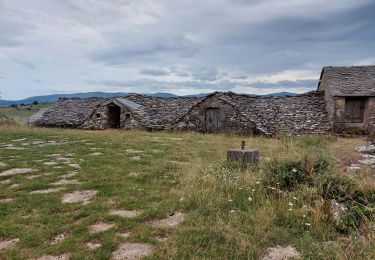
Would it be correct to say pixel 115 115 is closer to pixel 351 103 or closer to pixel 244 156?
pixel 351 103

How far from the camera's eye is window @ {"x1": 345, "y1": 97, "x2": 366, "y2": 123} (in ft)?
73.2

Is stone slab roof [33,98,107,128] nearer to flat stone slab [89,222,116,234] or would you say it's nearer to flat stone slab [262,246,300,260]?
flat stone slab [89,222,116,234]

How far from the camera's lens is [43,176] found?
26.1 feet

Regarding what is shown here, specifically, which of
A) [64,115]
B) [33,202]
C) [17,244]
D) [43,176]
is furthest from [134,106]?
[17,244]

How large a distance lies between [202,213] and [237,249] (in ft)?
4.27

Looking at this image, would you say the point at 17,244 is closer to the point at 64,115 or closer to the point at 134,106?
the point at 134,106

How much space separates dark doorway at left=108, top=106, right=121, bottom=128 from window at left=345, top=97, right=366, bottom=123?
60.6 feet

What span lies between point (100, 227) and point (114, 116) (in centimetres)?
2508

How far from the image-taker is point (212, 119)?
23875mm

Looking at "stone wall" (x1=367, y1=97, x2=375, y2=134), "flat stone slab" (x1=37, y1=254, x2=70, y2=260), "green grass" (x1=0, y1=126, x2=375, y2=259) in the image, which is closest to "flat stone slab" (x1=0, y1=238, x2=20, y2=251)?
"green grass" (x1=0, y1=126, x2=375, y2=259)

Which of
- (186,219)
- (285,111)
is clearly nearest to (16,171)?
(186,219)

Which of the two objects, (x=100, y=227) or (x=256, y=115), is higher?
(x=256, y=115)

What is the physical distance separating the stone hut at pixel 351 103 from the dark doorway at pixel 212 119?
7.66 metres

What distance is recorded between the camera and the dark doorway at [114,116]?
93.6 feet
